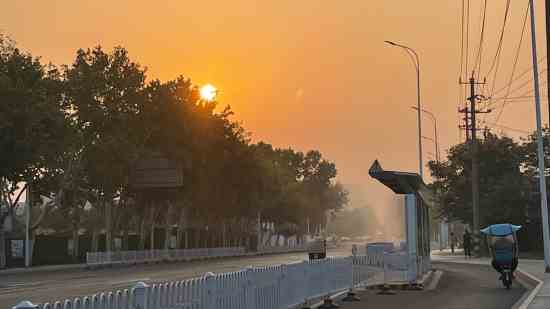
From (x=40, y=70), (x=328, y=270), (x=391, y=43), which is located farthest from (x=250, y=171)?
(x=328, y=270)

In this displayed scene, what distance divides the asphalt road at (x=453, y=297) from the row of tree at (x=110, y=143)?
2378cm

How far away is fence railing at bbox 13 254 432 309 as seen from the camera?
33.6 feet

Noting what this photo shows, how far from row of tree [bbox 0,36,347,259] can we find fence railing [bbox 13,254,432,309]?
22777 mm

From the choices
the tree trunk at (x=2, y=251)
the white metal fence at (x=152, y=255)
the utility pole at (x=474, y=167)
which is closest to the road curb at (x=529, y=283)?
the utility pole at (x=474, y=167)

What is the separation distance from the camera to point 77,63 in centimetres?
5738

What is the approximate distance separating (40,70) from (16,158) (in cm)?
518

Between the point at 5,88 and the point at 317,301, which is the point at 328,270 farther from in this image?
the point at 5,88

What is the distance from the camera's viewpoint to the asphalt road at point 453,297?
2114 cm

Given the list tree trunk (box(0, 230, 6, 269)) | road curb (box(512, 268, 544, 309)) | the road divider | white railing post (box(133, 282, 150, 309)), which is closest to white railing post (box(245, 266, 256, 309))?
white railing post (box(133, 282, 150, 309))

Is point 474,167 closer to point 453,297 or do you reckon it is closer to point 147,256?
point 147,256

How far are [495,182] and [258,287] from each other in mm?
49655

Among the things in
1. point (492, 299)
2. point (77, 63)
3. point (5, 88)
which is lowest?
point (492, 299)

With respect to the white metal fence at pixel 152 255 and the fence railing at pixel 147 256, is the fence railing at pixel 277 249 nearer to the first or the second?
the white metal fence at pixel 152 255

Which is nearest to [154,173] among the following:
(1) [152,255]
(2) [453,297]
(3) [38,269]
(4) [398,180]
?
(1) [152,255]
